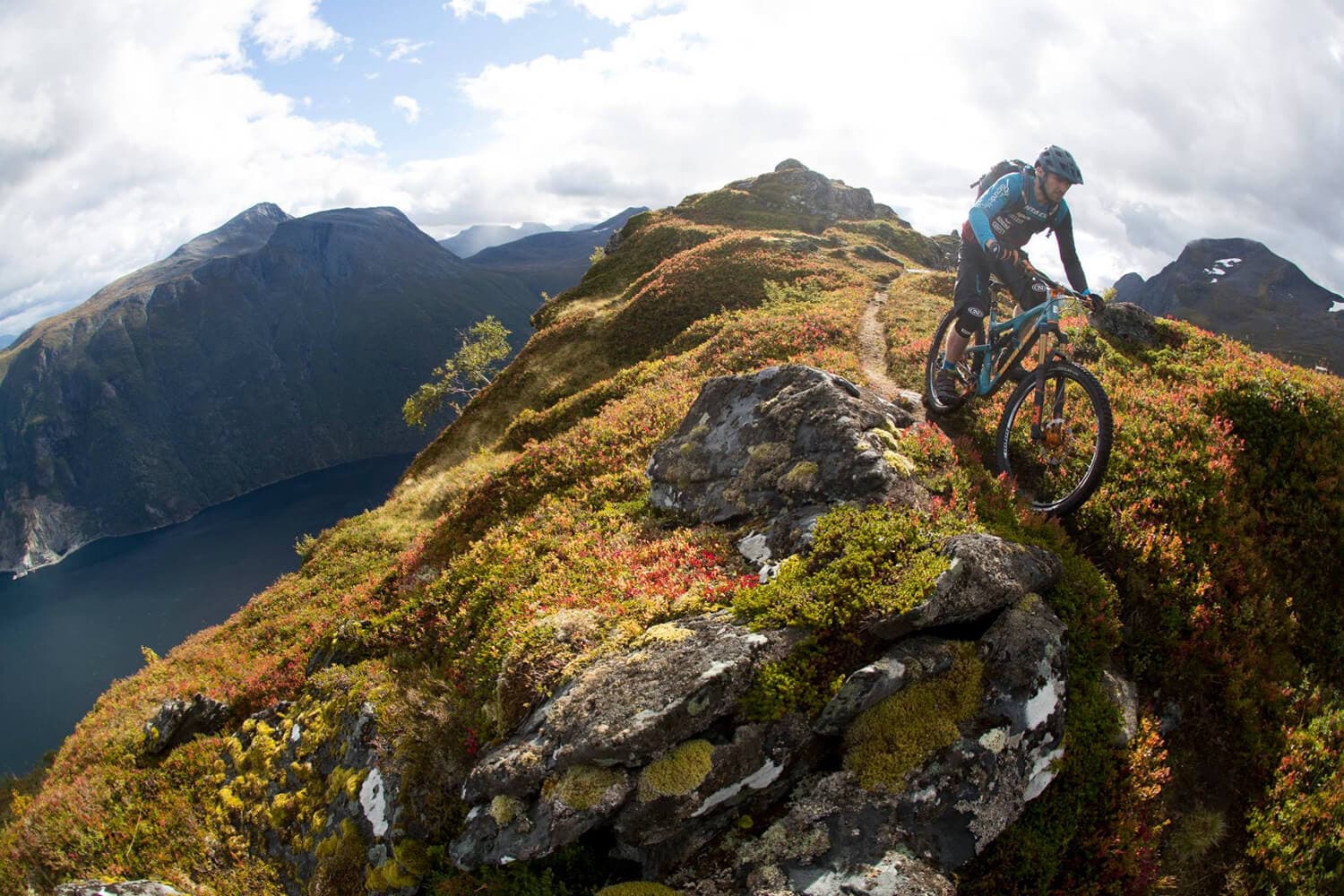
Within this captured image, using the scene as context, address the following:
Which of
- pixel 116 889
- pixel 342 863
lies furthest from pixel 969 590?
pixel 116 889

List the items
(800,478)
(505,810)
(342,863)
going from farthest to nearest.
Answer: (800,478), (342,863), (505,810)

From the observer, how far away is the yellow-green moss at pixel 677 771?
706 centimetres

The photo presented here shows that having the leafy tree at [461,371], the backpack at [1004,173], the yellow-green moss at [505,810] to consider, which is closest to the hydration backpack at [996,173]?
the backpack at [1004,173]

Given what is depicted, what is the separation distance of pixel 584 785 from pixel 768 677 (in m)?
2.45

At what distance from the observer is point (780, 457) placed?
12.0 metres

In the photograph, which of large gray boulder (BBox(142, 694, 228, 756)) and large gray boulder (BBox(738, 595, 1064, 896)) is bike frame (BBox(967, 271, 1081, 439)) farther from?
large gray boulder (BBox(142, 694, 228, 756))

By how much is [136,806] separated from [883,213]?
8546 centimetres

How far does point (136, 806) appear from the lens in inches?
531

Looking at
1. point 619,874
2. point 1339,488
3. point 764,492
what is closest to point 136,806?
point 619,874

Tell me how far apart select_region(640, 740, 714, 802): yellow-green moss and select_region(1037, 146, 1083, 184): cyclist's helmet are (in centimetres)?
1085

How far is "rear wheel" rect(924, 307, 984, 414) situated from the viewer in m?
13.4

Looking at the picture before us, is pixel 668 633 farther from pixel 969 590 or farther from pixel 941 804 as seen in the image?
pixel 969 590

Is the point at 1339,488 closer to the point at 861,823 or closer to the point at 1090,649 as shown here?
the point at 1090,649

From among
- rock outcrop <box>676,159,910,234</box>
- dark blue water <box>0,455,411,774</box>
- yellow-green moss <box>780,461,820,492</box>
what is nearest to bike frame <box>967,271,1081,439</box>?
yellow-green moss <box>780,461,820,492</box>
